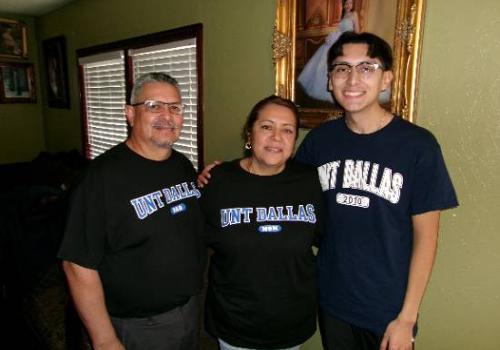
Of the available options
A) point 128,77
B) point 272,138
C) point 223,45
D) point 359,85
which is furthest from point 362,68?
point 128,77

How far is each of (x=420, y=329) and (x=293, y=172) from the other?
1044 mm

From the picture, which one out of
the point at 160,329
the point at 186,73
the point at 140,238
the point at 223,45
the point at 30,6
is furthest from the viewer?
the point at 30,6

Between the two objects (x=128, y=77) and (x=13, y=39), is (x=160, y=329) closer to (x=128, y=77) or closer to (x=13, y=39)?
(x=128, y=77)

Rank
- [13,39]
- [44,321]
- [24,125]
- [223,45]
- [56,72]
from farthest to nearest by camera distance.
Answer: [24,125]
[13,39]
[56,72]
[223,45]
[44,321]

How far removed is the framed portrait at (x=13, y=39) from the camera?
16.2 ft

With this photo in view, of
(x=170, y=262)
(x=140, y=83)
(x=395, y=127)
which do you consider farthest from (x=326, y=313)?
(x=140, y=83)

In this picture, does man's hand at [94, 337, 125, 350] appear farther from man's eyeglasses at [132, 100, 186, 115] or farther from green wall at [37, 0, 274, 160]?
green wall at [37, 0, 274, 160]

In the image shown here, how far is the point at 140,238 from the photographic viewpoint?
4.38 feet

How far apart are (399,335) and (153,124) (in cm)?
121

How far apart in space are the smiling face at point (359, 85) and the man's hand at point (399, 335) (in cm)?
79

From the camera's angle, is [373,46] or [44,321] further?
[44,321]

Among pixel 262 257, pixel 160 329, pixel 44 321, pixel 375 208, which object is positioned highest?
pixel 375 208

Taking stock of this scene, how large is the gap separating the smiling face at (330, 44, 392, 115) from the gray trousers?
3.41ft

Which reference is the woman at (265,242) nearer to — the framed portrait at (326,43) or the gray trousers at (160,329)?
the gray trousers at (160,329)
